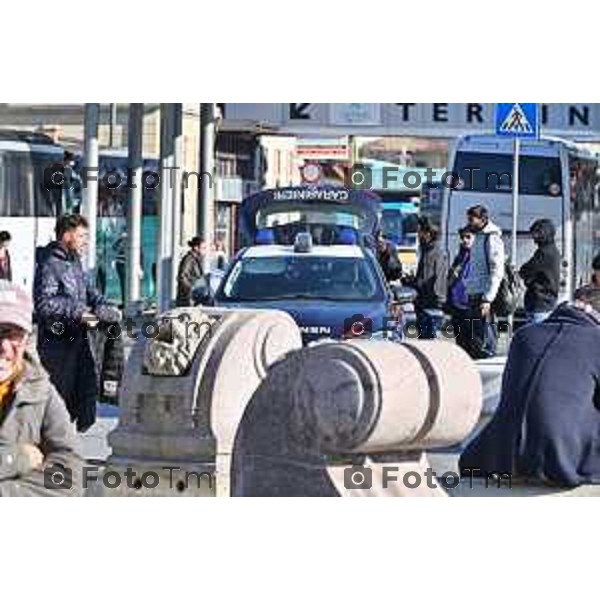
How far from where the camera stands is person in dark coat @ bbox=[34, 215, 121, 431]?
11.9 metres

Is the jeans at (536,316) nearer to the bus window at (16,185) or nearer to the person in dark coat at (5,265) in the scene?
the person in dark coat at (5,265)

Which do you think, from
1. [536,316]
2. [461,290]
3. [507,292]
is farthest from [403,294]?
[536,316]

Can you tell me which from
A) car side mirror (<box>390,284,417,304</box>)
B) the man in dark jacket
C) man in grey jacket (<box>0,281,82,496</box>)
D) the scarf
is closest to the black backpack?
the man in dark jacket

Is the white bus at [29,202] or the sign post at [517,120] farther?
the white bus at [29,202]

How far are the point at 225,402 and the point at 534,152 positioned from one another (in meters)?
2.95

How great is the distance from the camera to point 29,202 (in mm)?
15828

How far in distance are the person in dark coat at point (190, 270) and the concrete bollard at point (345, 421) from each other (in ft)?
8.79

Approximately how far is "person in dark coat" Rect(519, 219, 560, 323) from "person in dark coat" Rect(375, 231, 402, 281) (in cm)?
72

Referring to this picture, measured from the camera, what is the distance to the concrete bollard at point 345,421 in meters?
9.37

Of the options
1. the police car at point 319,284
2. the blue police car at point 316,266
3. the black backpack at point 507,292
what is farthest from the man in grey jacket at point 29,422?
the black backpack at point 507,292

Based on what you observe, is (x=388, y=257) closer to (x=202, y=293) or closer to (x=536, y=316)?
(x=536, y=316)
